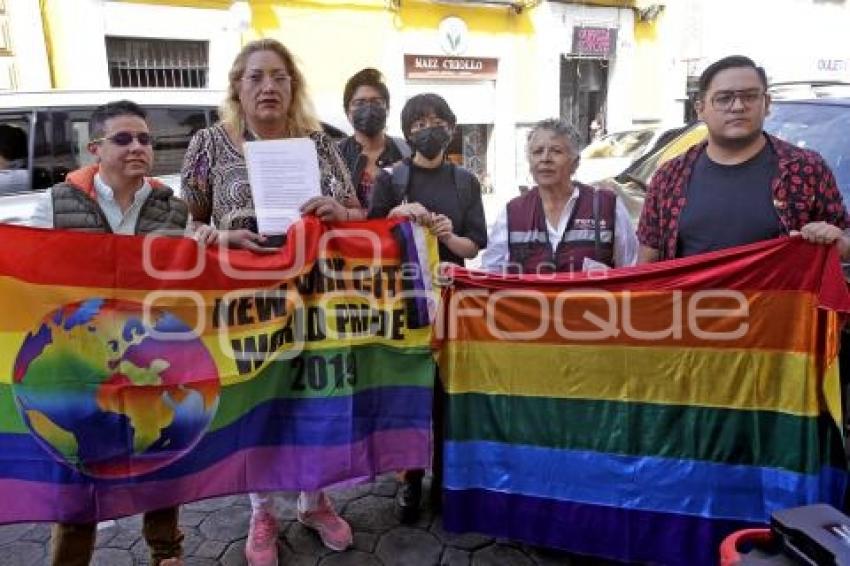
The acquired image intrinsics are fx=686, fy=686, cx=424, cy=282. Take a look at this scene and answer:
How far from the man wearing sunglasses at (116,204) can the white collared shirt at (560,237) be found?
47.3 inches

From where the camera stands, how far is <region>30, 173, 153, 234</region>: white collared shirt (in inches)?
92.9

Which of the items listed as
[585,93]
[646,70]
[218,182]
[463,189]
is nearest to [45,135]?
[218,182]

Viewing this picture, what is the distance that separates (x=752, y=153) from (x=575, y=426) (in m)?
1.16

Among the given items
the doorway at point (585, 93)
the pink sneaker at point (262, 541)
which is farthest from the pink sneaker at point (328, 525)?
the doorway at point (585, 93)

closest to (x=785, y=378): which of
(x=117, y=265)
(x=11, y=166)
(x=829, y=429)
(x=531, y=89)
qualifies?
(x=829, y=429)

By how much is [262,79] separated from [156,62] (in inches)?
334

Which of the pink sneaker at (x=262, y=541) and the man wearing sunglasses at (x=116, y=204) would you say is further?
the pink sneaker at (x=262, y=541)

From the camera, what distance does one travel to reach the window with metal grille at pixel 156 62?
31.4 feet

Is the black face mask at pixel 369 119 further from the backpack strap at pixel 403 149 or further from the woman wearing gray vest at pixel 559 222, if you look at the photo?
the woman wearing gray vest at pixel 559 222

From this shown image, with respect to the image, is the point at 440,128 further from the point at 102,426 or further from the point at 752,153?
the point at 102,426

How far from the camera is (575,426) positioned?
2484 millimetres

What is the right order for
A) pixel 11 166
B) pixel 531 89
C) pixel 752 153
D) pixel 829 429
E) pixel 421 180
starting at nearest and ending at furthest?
pixel 829 429 < pixel 752 153 < pixel 421 180 < pixel 11 166 < pixel 531 89

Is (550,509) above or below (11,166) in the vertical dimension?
below

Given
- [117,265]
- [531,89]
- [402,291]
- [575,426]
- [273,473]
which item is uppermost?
[531,89]
